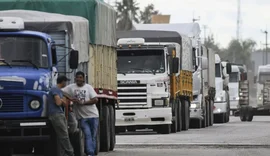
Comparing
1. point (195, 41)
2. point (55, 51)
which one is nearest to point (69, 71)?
point (55, 51)

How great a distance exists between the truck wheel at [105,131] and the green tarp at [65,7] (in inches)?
77.2

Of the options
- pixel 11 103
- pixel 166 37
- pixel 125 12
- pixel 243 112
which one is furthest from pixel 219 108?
pixel 125 12

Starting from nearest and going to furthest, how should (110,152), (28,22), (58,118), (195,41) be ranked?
(58,118)
(28,22)
(110,152)
(195,41)

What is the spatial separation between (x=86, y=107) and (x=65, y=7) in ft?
10.3

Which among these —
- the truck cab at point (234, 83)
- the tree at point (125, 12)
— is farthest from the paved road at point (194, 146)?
the tree at point (125, 12)

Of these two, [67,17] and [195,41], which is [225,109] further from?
[67,17]

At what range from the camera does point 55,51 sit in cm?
2070

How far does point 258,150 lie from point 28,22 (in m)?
6.94

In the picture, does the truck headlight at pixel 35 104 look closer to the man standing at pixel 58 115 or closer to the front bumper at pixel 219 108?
the man standing at pixel 58 115

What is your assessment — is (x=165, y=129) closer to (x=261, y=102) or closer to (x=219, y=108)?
(x=219, y=108)

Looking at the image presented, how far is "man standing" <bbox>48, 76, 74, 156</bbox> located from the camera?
19.6 m

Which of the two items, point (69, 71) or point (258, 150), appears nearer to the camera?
point (69, 71)

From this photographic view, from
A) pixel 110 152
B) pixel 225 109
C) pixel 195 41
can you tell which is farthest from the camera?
pixel 225 109

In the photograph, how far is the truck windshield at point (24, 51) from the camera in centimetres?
2012
